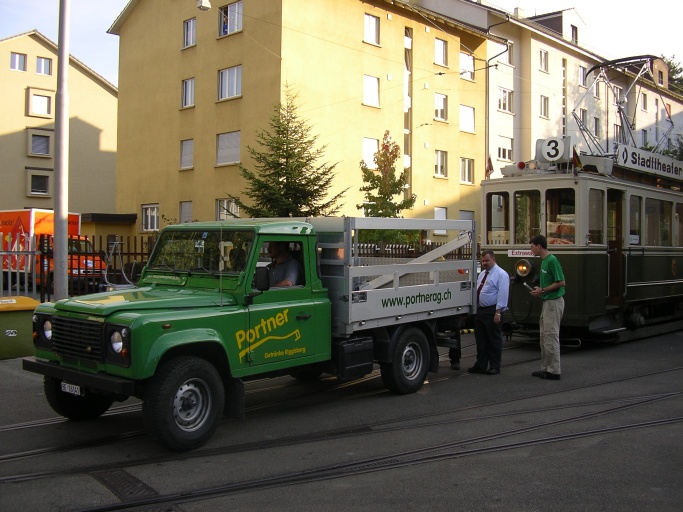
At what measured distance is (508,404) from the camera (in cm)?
817

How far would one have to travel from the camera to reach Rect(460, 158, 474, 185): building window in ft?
105

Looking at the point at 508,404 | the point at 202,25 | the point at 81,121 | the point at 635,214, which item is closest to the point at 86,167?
the point at 81,121

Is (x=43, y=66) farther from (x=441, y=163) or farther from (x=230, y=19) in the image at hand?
(x=441, y=163)

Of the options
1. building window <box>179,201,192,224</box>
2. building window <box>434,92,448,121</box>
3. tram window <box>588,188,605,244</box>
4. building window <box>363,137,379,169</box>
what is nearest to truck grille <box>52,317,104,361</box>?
tram window <box>588,188,605,244</box>

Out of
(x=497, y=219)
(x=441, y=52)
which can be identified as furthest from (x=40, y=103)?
(x=497, y=219)

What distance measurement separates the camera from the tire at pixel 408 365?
8461mm

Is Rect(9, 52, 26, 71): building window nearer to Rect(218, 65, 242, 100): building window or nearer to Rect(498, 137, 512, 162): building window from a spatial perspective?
Rect(218, 65, 242, 100): building window

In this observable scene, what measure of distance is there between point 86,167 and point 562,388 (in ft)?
127

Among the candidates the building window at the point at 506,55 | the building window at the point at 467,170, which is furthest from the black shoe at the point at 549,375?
the building window at the point at 506,55

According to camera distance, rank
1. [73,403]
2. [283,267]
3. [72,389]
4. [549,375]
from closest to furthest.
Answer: [72,389], [73,403], [283,267], [549,375]

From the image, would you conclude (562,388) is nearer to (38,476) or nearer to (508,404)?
(508,404)

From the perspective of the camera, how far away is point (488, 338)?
995 centimetres

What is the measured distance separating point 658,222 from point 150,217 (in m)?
22.6

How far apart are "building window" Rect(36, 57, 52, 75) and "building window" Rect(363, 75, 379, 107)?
956 inches
